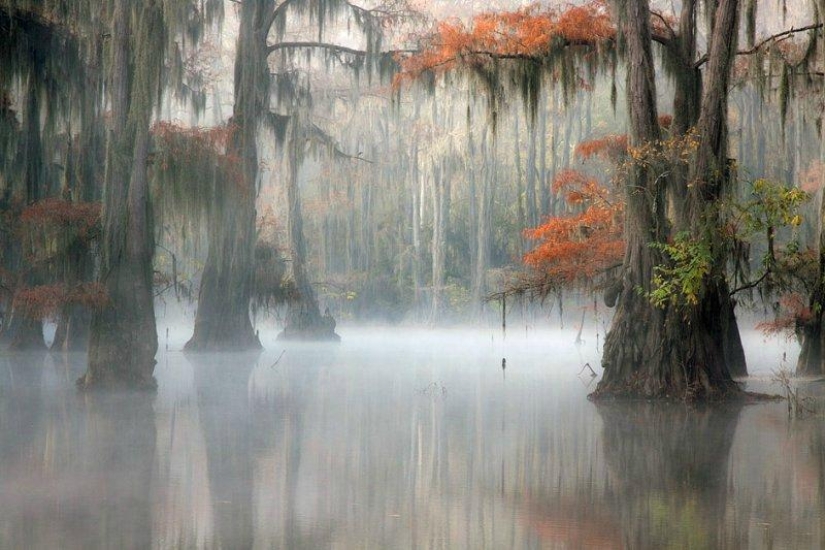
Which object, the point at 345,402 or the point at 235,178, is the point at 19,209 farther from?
the point at 345,402

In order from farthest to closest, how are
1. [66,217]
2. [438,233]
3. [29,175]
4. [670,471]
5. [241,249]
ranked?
[438,233] → [241,249] → [29,175] → [66,217] → [670,471]

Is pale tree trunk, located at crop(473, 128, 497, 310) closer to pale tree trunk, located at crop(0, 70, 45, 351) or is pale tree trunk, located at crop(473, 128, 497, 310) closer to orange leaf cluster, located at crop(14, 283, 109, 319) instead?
pale tree trunk, located at crop(0, 70, 45, 351)

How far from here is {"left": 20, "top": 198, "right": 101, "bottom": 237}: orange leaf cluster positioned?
1498cm

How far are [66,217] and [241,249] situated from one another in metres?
8.52

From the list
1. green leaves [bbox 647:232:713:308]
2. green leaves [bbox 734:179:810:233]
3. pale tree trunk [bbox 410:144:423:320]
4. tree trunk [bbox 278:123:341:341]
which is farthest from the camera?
pale tree trunk [bbox 410:144:423:320]

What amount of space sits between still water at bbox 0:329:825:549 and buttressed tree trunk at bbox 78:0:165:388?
0.73 m

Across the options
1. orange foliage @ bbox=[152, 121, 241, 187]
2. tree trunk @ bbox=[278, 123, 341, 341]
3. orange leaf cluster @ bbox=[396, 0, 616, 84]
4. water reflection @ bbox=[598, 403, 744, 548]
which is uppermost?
orange leaf cluster @ bbox=[396, 0, 616, 84]

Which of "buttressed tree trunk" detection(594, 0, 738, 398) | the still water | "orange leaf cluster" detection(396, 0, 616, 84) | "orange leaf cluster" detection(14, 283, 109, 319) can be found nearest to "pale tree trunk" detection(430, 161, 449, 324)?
"orange leaf cluster" detection(396, 0, 616, 84)

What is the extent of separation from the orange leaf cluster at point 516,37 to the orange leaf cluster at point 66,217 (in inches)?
200

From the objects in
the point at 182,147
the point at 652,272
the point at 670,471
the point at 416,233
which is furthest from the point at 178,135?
the point at 416,233

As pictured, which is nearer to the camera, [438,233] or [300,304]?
[300,304]

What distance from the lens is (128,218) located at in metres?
14.1

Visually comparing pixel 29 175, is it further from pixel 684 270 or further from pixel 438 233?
pixel 438 233

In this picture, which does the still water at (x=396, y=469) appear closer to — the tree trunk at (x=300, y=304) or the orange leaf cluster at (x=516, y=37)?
the orange leaf cluster at (x=516, y=37)
